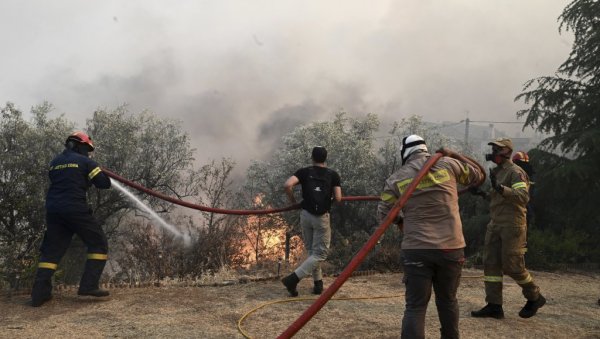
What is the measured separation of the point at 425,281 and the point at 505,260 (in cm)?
179

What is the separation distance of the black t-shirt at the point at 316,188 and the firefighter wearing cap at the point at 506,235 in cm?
170

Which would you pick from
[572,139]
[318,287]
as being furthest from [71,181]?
[572,139]

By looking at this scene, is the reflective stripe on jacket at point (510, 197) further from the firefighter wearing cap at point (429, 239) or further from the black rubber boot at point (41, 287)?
the black rubber boot at point (41, 287)

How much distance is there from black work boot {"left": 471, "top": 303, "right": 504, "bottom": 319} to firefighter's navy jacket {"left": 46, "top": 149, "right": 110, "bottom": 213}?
159 inches

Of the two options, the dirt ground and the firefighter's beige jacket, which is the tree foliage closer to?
the dirt ground

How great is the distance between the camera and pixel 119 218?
17219 millimetres

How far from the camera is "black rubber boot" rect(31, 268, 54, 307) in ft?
15.7

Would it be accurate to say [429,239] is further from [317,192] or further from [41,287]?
[41,287]

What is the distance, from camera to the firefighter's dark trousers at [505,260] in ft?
15.0

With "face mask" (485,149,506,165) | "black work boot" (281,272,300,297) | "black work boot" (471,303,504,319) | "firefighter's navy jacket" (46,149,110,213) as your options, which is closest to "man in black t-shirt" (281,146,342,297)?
"black work boot" (281,272,300,297)

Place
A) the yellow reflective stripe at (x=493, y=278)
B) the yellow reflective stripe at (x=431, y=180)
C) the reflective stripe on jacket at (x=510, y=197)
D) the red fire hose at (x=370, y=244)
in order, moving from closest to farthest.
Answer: the red fire hose at (x=370, y=244) < the yellow reflective stripe at (x=431, y=180) < the reflective stripe on jacket at (x=510, y=197) < the yellow reflective stripe at (x=493, y=278)

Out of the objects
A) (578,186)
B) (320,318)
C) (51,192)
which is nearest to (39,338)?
(51,192)

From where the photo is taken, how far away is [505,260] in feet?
15.0

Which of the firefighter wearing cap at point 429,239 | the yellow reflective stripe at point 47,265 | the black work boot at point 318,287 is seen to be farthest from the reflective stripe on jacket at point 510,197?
the yellow reflective stripe at point 47,265
